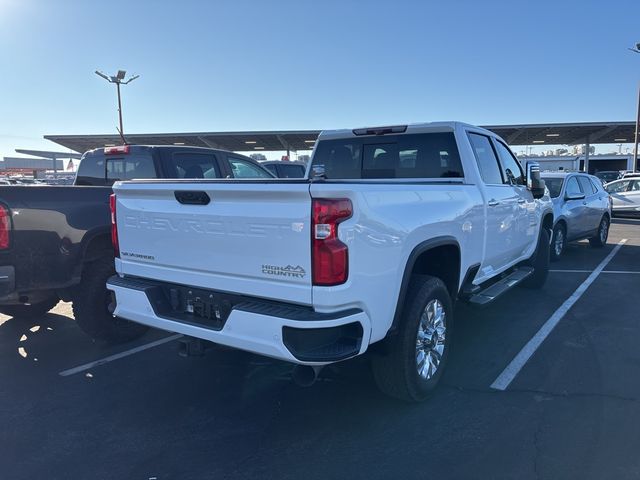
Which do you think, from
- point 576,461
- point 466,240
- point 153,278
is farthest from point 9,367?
point 576,461

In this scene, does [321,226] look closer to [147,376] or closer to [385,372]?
[385,372]

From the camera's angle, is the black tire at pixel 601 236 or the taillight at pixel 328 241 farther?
the black tire at pixel 601 236

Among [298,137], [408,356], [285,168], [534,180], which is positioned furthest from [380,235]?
[298,137]

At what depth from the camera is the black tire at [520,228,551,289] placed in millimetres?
7020

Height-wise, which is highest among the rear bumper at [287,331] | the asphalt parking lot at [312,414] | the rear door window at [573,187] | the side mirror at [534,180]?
the side mirror at [534,180]

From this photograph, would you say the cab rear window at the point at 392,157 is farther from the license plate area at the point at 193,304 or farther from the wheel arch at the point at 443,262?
the license plate area at the point at 193,304

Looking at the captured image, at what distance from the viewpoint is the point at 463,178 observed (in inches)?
183

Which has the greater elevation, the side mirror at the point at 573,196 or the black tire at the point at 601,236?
the side mirror at the point at 573,196

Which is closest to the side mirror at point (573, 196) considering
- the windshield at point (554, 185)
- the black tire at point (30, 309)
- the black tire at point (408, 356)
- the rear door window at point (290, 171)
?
the windshield at point (554, 185)

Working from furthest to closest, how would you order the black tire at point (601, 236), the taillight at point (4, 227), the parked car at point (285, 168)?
the parked car at point (285, 168) < the black tire at point (601, 236) < the taillight at point (4, 227)

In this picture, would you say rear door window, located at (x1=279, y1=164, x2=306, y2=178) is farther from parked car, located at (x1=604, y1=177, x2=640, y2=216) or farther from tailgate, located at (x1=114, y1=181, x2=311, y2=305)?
parked car, located at (x1=604, y1=177, x2=640, y2=216)

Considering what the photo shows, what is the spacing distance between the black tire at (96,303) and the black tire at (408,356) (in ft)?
9.28

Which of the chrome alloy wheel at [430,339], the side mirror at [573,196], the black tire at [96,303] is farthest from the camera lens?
the side mirror at [573,196]

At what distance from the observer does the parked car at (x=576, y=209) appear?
9.68 m
